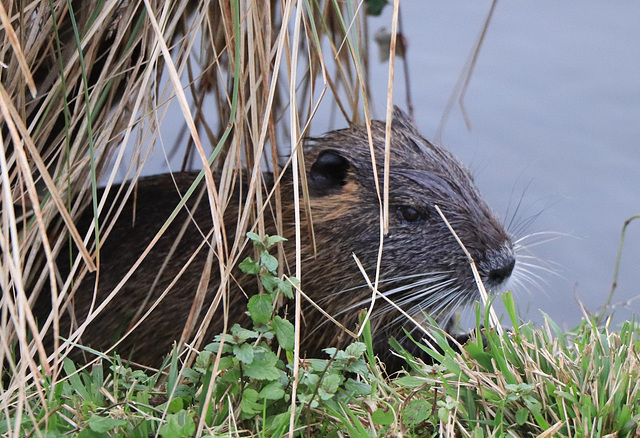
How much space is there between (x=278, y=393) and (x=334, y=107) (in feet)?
6.44

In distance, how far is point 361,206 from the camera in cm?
280

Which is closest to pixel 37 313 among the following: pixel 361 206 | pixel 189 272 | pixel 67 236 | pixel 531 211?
pixel 67 236

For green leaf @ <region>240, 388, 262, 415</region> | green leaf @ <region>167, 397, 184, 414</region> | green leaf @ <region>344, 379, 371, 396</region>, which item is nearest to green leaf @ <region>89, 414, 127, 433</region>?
green leaf @ <region>167, 397, 184, 414</region>

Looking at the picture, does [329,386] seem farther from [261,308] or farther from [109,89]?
[109,89]

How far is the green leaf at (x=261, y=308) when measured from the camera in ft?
6.31

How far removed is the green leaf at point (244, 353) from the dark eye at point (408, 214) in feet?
3.47

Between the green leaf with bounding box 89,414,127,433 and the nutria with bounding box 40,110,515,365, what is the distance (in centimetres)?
95

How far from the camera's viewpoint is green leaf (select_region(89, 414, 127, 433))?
1.81 meters

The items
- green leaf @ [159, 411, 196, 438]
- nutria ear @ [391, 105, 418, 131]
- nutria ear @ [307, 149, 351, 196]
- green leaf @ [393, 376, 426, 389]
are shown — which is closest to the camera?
green leaf @ [159, 411, 196, 438]

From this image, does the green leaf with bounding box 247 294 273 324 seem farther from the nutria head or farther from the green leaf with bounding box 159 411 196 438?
the nutria head

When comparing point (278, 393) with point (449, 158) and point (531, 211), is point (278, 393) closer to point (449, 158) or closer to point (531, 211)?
point (449, 158)

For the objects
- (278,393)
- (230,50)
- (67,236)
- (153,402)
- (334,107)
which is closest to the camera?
(278,393)

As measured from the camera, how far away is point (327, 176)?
288 centimetres

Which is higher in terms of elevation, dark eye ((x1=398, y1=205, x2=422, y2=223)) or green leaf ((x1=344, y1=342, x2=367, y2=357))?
dark eye ((x1=398, y1=205, x2=422, y2=223))
